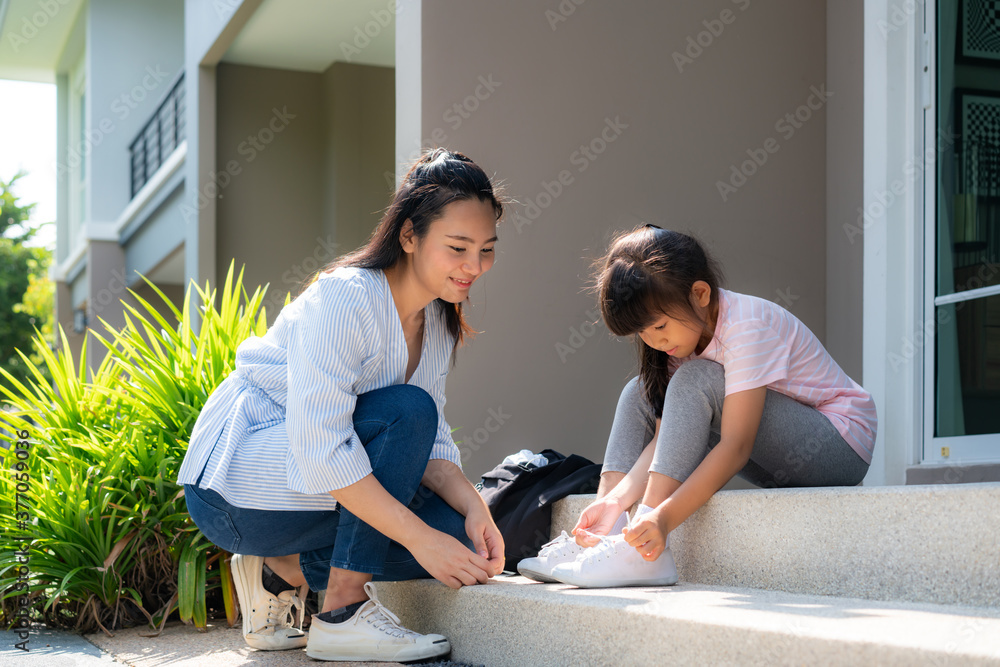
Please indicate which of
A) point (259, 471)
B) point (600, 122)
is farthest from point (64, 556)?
point (600, 122)

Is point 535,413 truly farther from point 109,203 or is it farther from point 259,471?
point 109,203

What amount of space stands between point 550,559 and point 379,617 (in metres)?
0.37

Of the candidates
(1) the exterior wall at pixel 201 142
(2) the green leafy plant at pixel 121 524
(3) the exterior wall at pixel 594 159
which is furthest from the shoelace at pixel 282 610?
(1) the exterior wall at pixel 201 142

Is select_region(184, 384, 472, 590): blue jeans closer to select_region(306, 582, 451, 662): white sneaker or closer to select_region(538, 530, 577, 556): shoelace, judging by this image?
select_region(306, 582, 451, 662): white sneaker

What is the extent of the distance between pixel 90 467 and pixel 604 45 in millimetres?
2512

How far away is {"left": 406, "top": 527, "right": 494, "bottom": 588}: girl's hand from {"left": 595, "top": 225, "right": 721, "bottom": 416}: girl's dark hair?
1.94 feet

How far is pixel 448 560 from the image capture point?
1.74m

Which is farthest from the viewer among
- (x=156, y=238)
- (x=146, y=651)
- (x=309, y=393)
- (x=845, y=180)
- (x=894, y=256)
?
(x=156, y=238)

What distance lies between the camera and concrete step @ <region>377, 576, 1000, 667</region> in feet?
3.52

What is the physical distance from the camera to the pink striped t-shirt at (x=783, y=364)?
1.90m

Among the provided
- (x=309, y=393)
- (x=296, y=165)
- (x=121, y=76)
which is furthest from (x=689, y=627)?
(x=121, y=76)

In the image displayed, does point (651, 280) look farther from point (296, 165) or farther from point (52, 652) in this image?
point (296, 165)

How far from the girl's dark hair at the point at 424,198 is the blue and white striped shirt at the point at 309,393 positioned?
60 millimetres

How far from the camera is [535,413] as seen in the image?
355 centimetres
